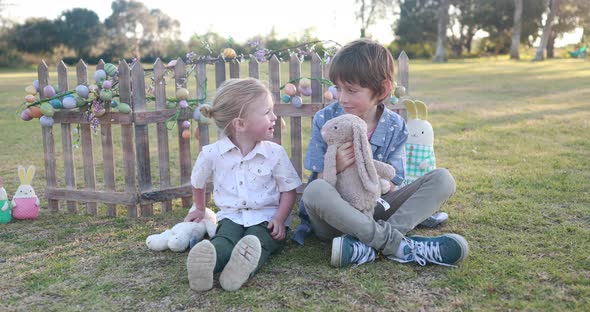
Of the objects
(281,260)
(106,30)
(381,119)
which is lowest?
(281,260)

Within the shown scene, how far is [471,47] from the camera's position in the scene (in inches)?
1889

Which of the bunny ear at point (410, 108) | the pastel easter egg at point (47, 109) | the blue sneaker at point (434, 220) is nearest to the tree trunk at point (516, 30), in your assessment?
the bunny ear at point (410, 108)

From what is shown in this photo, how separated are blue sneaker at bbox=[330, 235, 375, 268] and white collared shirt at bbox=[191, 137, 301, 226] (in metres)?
0.56

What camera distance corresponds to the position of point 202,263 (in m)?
2.72

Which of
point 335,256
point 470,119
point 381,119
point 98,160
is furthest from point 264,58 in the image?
point 470,119

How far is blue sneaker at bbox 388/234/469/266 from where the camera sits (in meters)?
Result: 2.99

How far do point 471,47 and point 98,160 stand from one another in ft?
150

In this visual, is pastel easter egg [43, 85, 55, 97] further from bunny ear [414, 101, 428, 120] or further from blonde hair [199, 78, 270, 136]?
bunny ear [414, 101, 428, 120]

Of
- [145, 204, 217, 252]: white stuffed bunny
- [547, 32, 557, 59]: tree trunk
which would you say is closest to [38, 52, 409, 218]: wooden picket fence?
[145, 204, 217, 252]: white stuffed bunny

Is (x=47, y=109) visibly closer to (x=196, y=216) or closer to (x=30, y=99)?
(x=30, y=99)

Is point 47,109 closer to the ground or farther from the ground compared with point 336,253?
farther from the ground

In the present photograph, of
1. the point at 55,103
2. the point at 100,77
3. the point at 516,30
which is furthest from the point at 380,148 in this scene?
the point at 516,30

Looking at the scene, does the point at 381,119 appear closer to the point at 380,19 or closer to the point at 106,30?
the point at 106,30

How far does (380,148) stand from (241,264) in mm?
1231
